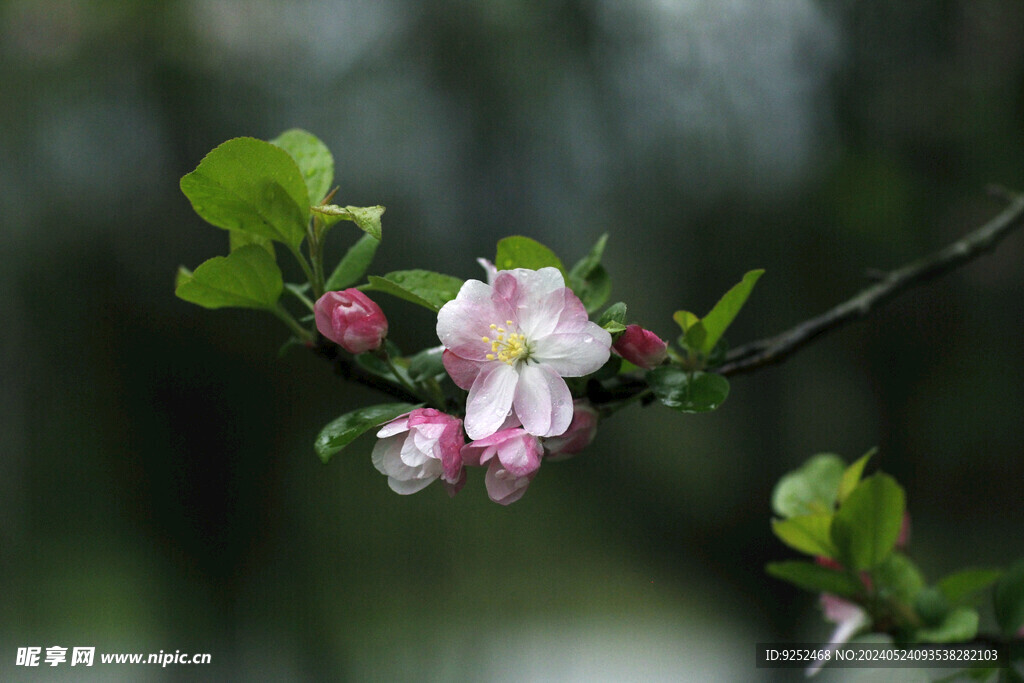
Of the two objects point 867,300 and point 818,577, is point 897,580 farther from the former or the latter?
point 867,300

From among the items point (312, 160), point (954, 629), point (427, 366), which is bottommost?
point (954, 629)

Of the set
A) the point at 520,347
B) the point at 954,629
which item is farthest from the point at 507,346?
the point at 954,629

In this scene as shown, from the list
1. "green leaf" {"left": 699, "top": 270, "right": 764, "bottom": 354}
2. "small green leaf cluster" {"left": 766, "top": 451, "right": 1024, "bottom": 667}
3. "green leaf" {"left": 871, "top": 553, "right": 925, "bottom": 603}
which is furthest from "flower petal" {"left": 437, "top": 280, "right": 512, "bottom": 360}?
"green leaf" {"left": 871, "top": 553, "right": 925, "bottom": 603}

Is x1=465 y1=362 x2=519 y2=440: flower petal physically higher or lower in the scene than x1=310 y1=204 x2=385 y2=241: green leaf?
lower

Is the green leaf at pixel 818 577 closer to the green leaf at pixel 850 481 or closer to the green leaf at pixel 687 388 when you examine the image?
the green leaf at pixel 850 481

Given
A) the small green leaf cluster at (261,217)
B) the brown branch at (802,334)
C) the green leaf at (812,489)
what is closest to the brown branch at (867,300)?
the brown branch at (802,334)

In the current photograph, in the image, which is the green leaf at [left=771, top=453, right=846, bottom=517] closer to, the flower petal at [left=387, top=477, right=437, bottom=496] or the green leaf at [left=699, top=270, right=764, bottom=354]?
the green leaf at [left=699, top=270, right=764, bottom=354]

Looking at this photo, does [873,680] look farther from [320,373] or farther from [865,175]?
[320,373]
